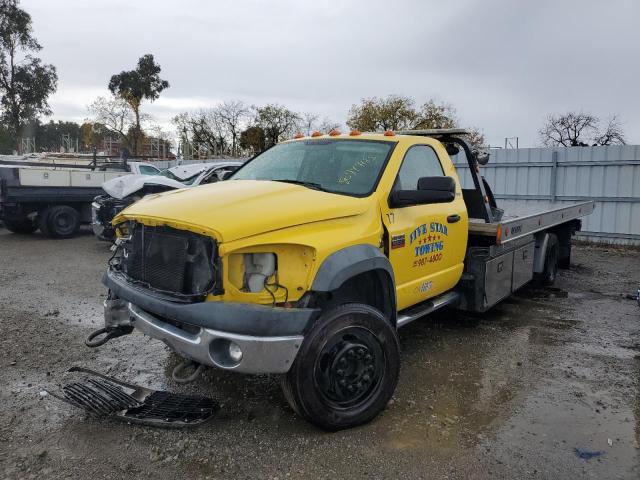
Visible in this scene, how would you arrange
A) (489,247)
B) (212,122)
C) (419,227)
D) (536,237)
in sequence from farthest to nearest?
1. (212,122)
2. (536,237)
3. (489,247)
4. (419,227)

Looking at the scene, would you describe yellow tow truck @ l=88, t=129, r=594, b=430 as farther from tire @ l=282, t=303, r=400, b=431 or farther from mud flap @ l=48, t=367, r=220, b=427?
mud flap @ l=48, t=367, r=220, b=427

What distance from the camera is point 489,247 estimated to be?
17.1ft

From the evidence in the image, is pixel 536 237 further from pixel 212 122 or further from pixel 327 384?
pixel 212 122

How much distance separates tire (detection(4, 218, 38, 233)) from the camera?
41.8 ft

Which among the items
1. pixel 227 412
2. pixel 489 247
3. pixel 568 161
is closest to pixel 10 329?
pixel 227 412

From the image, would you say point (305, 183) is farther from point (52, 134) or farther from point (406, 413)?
point (52, 134)

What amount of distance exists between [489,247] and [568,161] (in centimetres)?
860

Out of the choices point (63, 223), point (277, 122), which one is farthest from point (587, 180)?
point (277, 122)

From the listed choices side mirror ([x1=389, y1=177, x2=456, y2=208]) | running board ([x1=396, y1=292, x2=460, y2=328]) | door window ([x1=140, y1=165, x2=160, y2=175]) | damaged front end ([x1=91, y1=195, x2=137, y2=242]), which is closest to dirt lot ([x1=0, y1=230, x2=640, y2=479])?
running board ([x1=396, y1=292, x2=460, y2=328])

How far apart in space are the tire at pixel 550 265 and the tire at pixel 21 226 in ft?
37.8

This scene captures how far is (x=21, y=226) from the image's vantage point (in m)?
13.0

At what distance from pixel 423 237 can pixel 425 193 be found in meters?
0.49

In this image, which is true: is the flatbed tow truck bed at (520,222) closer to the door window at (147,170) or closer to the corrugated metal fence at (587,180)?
the corrugated metal fence at (587,180)

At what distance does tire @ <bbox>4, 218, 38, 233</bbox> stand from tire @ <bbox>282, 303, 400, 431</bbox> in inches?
466
